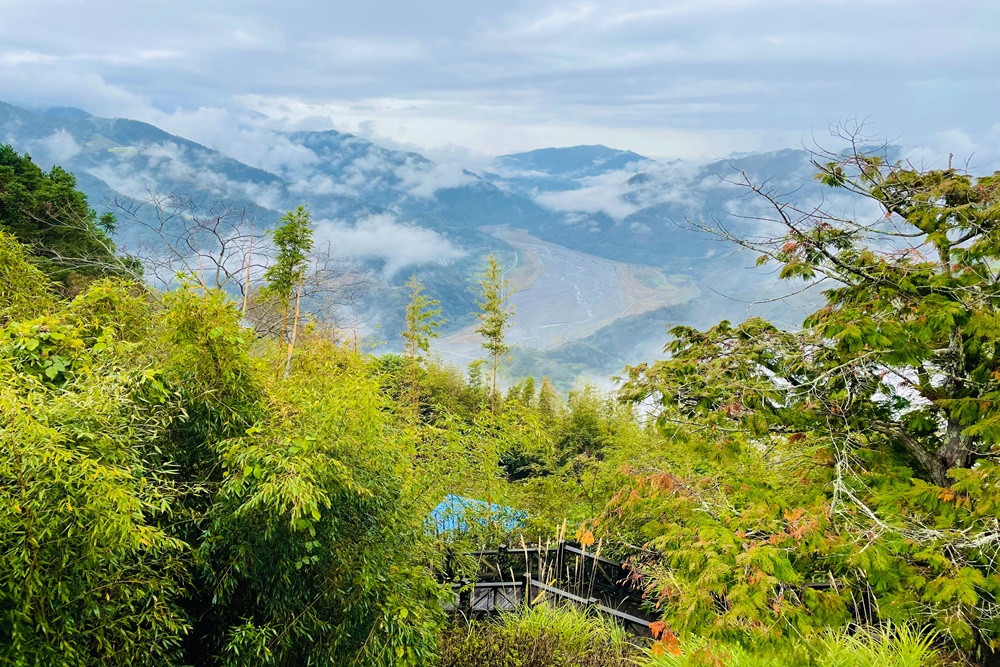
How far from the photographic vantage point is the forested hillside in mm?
2867

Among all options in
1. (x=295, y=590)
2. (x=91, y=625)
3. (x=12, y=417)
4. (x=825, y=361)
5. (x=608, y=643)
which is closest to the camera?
(x=12, y=417)

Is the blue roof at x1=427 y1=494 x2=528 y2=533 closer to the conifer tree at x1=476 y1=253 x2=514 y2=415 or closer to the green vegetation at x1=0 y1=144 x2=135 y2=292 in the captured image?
the conifer tree at x1=476 y1=253 x2=514 y2=415

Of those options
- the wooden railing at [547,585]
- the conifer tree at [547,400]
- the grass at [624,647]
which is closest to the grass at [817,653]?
the grass at [624,647]

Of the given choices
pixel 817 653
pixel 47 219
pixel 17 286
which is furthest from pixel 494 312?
pixel 817 653

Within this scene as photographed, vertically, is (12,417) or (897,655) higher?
(12,417)

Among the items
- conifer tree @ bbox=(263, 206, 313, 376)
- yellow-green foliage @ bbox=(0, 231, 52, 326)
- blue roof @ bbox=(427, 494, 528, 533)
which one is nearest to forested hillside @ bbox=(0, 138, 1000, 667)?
yellow-green foliage @ bbox=(0, 231, 52, 326)

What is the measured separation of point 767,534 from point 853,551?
1.51 ft

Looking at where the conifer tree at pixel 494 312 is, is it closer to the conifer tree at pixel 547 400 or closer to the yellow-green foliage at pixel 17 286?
the conifer tree at pixel 547 400

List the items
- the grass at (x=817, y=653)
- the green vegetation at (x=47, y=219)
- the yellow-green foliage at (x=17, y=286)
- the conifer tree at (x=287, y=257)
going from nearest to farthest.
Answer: the grass at (x=817, y=653) → the yellow-green foliage at (x=17, y=286) → the conifer tree at (x=287, y=257) → the green vegetation at (x=47, y=219)

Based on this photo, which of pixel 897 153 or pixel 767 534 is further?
pixel 897 153

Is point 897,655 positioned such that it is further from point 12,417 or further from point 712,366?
point 12,417

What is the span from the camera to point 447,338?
177500mm

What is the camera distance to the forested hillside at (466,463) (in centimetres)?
287

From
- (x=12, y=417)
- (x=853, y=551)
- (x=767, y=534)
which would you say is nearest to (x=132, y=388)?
(x=12, y=417)
